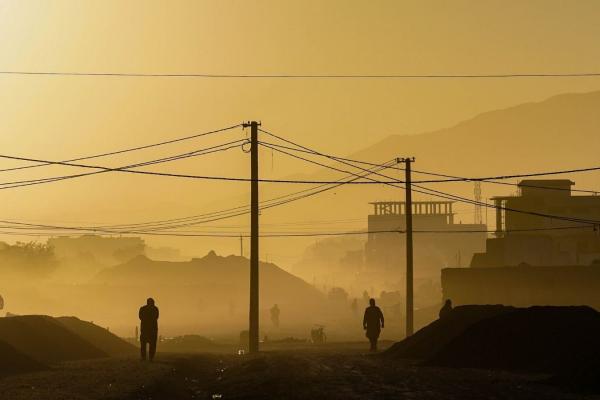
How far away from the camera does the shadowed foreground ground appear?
26.3 meters

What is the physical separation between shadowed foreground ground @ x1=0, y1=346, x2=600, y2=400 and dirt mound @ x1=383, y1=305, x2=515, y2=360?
3.35 metres

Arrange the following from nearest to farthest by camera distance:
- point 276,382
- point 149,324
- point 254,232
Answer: point 276,382 → point 149,324 → point 254,232

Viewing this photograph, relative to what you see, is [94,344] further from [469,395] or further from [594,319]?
[469,395]

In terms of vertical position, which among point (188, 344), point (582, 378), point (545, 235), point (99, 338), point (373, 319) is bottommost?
point (188, 344)

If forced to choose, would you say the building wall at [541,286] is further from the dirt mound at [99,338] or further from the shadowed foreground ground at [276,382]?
the shadowed foreground ground at [276,382]

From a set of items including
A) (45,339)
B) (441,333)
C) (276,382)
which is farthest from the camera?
(45,339)

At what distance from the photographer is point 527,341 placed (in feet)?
118

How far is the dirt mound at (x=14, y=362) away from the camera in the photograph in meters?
36.7

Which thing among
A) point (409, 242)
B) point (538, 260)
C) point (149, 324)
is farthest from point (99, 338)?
point (538, 260)

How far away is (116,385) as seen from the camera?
30031 millimetres

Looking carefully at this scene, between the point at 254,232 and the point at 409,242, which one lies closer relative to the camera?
the point at 254,232

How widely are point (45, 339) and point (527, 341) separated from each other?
20.3 meters

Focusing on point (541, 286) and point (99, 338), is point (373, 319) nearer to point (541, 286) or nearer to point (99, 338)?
point (99, 338)

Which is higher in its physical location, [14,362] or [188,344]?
[14,362]
